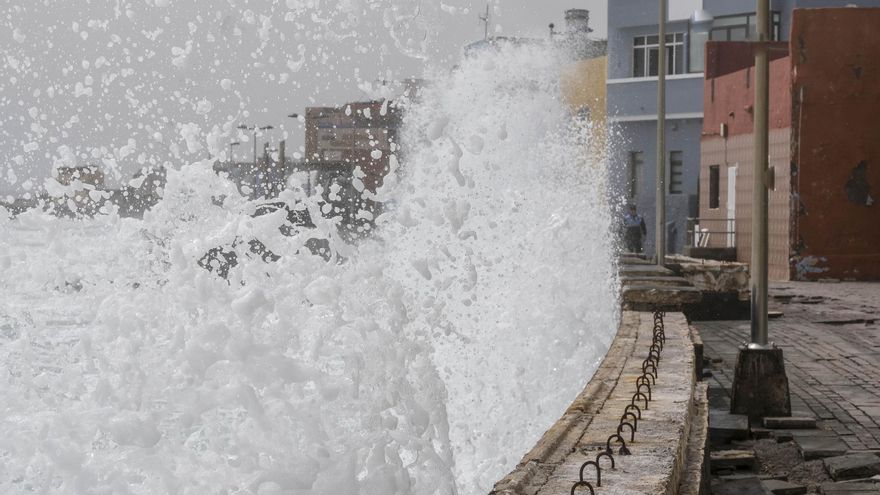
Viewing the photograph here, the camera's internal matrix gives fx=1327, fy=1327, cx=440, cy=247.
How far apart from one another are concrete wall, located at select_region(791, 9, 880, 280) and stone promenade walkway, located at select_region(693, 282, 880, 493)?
10.5ft

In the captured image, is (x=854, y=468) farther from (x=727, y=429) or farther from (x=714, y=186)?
(x=714, y=186)

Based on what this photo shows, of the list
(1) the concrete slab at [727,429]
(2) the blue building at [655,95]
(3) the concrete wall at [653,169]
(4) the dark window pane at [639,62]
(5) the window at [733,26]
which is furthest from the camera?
(4) the dark window pane at [639,62]

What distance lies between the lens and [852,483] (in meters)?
6.62

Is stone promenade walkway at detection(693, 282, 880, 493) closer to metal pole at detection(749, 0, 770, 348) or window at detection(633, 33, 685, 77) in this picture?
metal pole at detection(749, 0, 770, 348)

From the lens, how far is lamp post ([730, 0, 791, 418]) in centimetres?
862

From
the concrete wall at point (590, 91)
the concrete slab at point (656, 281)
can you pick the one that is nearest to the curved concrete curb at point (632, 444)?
the concrete slab at point (656, 281)

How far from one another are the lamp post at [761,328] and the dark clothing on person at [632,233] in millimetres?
22178

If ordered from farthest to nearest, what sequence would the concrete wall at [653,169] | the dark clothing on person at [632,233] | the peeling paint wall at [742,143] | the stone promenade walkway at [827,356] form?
the concrete wall at [653,169], the dark clothing on person at [632,233], the peeling paint wall at [742,143], the stone promenade walkway at [827,356]

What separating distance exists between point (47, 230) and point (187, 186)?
1.86m

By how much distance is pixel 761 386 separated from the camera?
862cm

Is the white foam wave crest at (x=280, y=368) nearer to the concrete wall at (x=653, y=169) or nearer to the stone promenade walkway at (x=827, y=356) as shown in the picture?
the stone promenade walkway at (x=827, y=356)

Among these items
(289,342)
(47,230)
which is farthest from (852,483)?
(47,230)

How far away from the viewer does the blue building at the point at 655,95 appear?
35.3 metres

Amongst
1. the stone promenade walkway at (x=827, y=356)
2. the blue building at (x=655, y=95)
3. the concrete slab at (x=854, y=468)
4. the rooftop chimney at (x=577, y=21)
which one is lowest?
the stone promenade walkway at (x=827, y=356)
